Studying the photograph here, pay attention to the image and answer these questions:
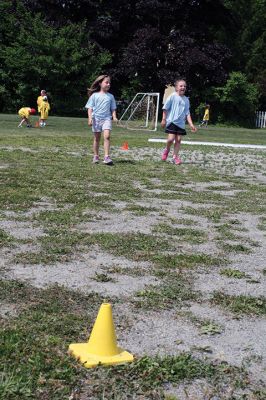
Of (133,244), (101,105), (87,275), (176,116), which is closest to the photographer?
(87,275)

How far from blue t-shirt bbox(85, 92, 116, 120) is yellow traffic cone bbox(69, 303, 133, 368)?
9068 millimetres

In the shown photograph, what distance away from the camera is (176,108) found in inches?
500

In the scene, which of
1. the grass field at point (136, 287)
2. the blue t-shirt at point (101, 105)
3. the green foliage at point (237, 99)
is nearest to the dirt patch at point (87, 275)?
Result: the grass field at point (136, 287)

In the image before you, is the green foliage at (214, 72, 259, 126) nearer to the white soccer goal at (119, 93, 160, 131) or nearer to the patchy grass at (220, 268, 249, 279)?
the white soccer goal at (119, 93, 160, 131)

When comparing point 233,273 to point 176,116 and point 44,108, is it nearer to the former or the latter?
point 176,116

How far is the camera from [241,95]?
156 feet

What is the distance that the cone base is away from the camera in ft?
9.10

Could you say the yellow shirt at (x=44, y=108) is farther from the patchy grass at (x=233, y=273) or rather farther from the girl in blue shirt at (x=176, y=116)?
the patchy grass at (x=233, y=273)

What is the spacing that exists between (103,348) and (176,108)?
33.8 ft

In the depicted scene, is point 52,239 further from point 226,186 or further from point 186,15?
point 186,15

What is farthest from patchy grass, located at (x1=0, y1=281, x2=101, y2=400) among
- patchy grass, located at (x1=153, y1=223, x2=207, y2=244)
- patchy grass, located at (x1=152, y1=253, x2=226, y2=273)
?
patchy grass, located at (x1=153, y1=223, x2=207, y2=244)

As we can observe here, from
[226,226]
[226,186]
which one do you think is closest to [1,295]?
[226,226]

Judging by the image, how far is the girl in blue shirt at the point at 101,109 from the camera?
1157cm

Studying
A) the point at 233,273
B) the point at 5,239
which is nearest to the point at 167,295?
the point at 233,273
